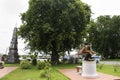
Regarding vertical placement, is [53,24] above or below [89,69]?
above

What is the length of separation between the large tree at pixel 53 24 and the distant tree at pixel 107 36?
897 inches

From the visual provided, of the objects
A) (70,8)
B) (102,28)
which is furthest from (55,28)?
(102,28)

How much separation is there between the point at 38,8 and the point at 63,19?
3.86m

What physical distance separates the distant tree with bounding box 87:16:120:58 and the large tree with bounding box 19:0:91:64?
74.7 feet

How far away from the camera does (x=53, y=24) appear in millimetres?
33406

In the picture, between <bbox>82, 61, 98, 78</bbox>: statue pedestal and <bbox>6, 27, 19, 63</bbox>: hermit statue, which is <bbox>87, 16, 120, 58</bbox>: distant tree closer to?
<bbox>6, 27, 19, 63</bbox>: hermit statue

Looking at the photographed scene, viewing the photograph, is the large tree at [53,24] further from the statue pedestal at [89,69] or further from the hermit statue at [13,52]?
the statue pedestal at [89,69]

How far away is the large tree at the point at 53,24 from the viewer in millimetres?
32812

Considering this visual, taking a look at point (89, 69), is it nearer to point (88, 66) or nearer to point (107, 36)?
point (88, 66)

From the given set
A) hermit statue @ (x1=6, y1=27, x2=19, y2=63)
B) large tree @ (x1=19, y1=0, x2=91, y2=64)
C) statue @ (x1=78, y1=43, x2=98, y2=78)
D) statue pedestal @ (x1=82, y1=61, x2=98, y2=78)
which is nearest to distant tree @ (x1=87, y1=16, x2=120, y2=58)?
hermit statue @ (x1=6, y1=27, x2=19, y2=63)

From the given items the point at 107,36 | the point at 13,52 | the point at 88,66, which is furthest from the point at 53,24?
the point at 107,36

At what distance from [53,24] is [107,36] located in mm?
27259

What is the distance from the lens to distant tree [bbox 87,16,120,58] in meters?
57.7

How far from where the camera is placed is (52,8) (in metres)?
33.5
